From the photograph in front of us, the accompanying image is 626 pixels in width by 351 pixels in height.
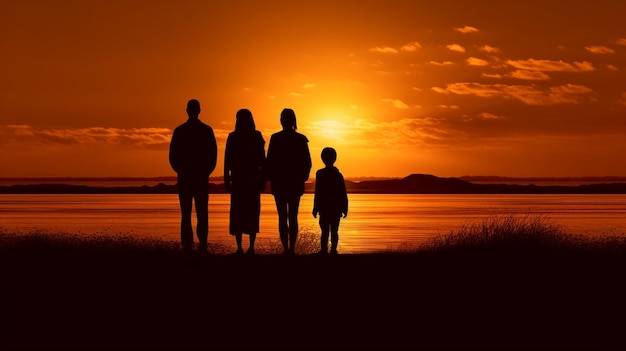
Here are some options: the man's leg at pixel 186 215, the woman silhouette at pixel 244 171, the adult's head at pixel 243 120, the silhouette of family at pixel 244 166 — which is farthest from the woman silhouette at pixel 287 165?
the man's leg at pixel 186 215

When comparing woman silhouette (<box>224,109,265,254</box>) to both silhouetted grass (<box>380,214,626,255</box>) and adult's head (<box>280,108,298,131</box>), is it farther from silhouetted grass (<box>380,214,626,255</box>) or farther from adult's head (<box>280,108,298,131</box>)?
silhouetted grass (<box>380,214,626,255</box>)

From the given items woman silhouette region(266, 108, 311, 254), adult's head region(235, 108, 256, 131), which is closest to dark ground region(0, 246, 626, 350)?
woman silhouette region(266, 108, 311, 254)

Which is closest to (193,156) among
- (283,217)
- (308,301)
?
(283,217)

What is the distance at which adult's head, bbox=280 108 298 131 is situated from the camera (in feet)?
51.0

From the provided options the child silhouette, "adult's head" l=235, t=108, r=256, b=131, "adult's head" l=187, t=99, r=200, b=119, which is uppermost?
"adult's head" l=187, t=99, r=200, b=119

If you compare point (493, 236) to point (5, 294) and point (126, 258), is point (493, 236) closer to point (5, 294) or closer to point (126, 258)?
point (126, 258)

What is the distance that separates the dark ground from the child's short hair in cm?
198

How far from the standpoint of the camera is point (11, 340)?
10.1 meters

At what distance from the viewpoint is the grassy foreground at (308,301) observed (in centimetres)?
1019

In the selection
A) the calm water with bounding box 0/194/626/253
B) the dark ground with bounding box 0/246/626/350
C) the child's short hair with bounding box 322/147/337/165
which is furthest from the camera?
the calm water with bounding box 0/194/626/253

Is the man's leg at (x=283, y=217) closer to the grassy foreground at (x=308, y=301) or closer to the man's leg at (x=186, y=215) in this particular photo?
the grassy foreground at (x=308, y=301)

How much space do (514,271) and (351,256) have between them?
11.4 ft

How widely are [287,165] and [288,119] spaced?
2.94 feet

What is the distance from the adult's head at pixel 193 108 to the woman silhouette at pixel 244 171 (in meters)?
0.79
